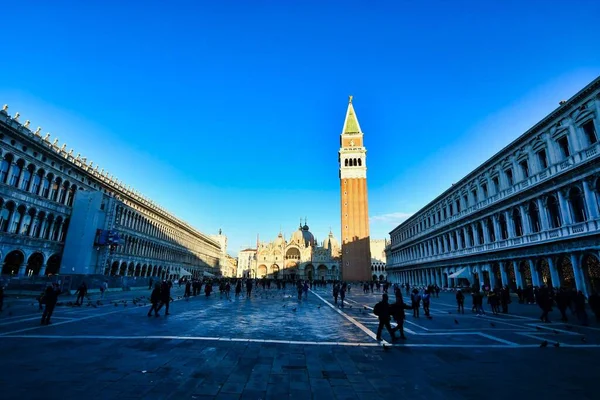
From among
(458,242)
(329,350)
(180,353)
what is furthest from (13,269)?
(458,242)

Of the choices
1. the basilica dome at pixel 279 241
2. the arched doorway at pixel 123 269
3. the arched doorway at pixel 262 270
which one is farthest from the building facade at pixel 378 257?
the arched doorway at pixel 123 269

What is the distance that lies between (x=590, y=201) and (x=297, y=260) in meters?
100

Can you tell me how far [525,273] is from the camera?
85.9 feet

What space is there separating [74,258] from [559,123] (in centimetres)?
4758

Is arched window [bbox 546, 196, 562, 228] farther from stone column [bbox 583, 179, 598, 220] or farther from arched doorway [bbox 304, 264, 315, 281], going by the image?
arched doorway [bbox 304, 264, 315, 281]

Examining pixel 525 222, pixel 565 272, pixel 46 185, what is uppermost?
pixel 46 185

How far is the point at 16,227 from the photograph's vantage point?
2991cm

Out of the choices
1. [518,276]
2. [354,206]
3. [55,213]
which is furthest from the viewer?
[354,206]

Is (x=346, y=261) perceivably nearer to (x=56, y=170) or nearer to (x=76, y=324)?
(x=56, y=170)

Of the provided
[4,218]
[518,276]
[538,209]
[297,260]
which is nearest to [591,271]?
[538,209]

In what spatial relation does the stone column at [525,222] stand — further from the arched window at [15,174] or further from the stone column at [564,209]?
the arched window at [15,174]

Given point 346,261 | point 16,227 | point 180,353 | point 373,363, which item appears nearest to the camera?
point 373,363

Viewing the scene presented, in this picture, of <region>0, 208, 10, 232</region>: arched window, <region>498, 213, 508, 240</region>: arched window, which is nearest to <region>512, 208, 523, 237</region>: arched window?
<region>498, 213, 508, 240</region>: arched window

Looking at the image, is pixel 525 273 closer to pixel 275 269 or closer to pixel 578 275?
pixel 578 275
